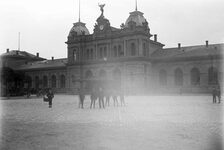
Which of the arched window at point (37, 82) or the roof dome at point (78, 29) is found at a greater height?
the roof dome at point (78, 29)

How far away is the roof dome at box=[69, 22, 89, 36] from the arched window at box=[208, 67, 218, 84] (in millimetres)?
24202

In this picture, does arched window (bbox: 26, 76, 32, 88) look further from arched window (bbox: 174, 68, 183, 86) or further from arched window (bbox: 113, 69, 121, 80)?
arched window (bbox: 174, 68, 183, 86)

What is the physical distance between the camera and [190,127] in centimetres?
965

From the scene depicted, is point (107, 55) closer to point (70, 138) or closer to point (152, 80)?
point (152, 80)

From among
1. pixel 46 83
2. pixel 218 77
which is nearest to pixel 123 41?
pixel 218 77

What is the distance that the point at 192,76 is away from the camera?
46969 mm

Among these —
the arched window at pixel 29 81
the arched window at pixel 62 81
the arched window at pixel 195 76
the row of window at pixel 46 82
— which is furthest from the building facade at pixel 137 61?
the arched window at pixel 29 81

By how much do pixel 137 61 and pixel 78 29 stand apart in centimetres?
1603

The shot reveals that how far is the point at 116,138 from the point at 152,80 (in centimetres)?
4312

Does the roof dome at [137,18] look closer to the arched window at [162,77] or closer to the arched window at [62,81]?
the arched window at [162,77]

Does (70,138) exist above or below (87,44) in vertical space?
below

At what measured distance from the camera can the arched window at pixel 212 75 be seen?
44625mm

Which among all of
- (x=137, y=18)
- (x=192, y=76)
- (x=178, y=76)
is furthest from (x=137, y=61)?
(x=192, y=76)

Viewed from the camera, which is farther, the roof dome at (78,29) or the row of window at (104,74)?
the roof dome at (78,29)
